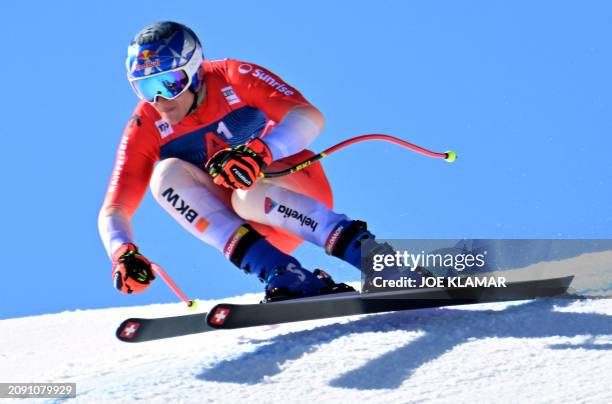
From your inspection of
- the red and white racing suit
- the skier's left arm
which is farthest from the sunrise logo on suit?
the skier's left arm

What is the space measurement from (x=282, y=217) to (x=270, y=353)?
43.2 inches

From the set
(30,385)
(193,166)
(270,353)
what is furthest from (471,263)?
(30,385)

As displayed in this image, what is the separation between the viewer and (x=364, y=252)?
446cm

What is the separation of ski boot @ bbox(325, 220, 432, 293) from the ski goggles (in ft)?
3.65

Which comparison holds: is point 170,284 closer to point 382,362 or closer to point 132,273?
point 132,273

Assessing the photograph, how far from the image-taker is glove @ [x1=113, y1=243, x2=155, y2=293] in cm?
440

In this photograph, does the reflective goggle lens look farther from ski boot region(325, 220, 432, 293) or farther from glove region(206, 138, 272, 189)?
ski boot region(325, 220, 432, 293)

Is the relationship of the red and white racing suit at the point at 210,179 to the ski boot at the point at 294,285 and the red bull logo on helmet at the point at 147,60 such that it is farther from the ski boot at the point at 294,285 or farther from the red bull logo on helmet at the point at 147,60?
the red bull logo on helmet at the point at 147,60

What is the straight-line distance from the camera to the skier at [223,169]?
4496mm

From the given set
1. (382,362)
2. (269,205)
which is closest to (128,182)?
(269,205)

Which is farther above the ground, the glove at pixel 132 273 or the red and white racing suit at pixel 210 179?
the red and white racing suit at pixel 210 179

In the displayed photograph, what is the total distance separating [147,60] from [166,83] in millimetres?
150

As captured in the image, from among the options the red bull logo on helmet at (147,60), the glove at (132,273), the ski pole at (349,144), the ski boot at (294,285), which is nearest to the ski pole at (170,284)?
the glove at (132,273)

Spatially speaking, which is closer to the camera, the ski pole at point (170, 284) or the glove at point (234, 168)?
the glove at point (234, 168)
